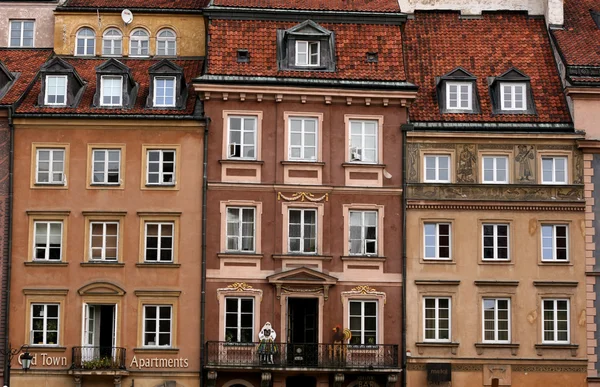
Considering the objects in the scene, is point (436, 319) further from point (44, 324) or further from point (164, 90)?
point (44, 324)

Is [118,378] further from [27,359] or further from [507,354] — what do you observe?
[507,354]

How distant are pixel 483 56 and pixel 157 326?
1907 centimetres

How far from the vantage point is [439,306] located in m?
51.4

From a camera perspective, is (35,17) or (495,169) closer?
(495,169)

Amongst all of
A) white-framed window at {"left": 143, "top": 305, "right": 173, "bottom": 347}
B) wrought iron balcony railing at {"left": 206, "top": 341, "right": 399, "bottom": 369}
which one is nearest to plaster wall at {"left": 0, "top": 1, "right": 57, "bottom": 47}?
white-framed window at {"left": 143, "top": 305, "right": 173, "bottom": 347}

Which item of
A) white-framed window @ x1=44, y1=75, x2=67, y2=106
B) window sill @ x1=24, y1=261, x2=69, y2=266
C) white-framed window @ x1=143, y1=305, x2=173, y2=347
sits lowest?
white-framed window @ x1=143, y1=305, x2=173, y2=347

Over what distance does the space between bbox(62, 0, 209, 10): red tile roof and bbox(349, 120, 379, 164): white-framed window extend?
10.2 metres

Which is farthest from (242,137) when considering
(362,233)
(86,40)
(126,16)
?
(86,40)

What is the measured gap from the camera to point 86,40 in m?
56.5

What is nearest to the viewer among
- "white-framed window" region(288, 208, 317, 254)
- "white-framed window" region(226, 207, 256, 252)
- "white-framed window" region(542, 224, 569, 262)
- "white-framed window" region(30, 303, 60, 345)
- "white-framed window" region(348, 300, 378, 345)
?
"white-framed window" region(30, 303, 60, 345)

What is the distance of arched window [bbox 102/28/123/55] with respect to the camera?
56406mm

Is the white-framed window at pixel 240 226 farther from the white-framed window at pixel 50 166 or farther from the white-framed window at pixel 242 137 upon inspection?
the white-framed window at pixel 50 166

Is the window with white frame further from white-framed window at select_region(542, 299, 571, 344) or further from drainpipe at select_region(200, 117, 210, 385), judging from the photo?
white-framed window at select_region(542, 299, 571, 344)

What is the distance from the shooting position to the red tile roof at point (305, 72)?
52219mm
